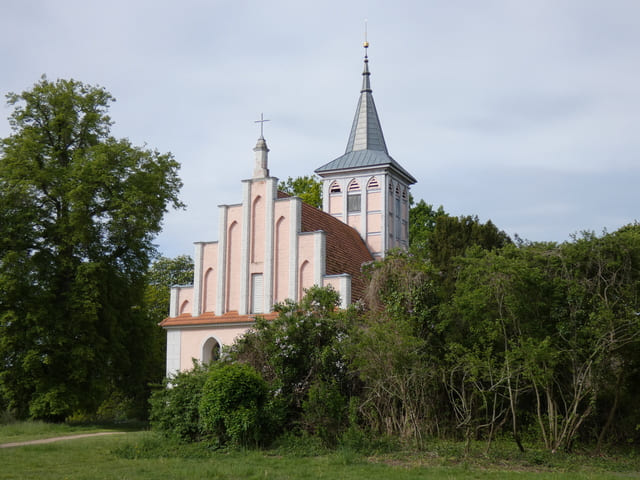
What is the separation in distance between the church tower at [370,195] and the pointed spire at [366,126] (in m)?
0.47

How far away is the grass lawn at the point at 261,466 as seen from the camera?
1220 cm

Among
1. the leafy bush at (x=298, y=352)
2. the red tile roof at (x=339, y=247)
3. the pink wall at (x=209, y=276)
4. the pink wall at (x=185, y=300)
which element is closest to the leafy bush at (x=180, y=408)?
the leafy bush at (x=298, y=352)

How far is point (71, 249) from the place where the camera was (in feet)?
95.8

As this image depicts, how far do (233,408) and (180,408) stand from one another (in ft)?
6.43

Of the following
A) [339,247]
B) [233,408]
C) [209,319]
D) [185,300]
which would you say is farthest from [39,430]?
[339,247]

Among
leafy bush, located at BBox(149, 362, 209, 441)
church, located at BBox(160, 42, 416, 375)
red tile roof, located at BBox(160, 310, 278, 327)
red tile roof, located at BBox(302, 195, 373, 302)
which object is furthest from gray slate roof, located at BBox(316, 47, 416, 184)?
leafy bush, located at BBox(149, 362, 209, 441)

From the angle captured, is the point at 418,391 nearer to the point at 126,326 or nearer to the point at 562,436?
the point at 562,436

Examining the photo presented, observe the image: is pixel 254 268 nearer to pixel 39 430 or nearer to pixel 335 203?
pixel 39 430

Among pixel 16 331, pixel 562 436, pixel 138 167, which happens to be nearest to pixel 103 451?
pixel 562 436

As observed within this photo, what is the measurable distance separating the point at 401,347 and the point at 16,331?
17435 millimetres

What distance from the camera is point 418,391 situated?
17.1m

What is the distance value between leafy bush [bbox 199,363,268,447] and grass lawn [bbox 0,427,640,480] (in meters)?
0.67

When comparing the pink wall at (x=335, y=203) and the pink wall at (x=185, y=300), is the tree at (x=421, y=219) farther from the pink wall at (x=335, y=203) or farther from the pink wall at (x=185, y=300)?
the pink wall at (x=185, y=300)

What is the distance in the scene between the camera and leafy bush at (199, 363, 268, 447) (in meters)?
16.3
